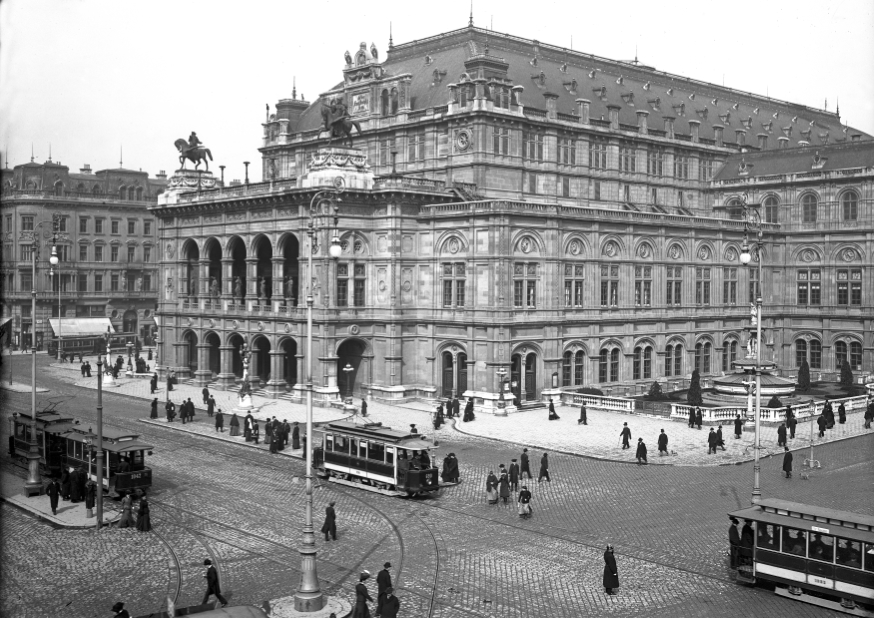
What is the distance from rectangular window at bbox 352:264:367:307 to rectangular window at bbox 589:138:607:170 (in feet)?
73.3

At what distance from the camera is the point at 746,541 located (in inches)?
1055

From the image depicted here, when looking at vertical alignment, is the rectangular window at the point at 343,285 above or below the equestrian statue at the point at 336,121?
below

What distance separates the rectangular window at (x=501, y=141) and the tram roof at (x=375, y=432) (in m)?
32.5

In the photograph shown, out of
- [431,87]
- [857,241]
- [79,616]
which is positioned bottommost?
[79,616]

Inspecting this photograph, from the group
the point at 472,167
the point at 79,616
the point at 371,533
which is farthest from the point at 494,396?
the point at 79,616

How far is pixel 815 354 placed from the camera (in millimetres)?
79812

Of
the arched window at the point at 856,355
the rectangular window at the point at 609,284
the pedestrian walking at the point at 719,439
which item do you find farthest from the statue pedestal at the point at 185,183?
the arched window at the point at 856,355

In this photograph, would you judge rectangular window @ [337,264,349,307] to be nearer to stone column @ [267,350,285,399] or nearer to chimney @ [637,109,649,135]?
stone column @ [267,350,285,399]

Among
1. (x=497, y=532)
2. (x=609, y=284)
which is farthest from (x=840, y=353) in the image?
(x=497, y=532)

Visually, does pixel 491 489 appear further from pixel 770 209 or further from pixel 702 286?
pixel 770 209

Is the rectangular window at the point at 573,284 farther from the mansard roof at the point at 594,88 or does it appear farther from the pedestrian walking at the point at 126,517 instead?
the pedestrian walking at the point at 126,517

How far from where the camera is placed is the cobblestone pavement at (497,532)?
85.5 ft

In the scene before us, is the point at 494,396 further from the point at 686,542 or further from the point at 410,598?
the point at 410,598

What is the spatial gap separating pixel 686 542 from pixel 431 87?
164 ft
